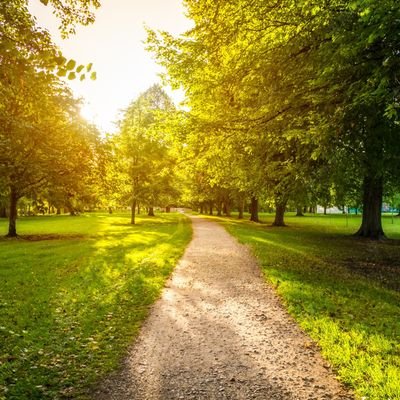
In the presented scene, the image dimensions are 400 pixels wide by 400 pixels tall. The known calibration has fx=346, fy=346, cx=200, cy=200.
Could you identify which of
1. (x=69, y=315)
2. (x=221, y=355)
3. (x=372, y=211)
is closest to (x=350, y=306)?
(x=221, y=355)

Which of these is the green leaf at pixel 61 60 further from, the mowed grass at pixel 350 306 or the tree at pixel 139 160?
the tree at pixel 139 160

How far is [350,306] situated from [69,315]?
241 inches

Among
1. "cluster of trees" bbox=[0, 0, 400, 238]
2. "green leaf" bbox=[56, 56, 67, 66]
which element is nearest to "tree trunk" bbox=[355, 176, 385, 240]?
"cluster of trees" bbox=[0, 0, 400, 238]

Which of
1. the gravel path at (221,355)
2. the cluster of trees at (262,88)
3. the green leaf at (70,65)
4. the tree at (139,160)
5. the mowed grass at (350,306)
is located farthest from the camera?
the tree at (139,160)

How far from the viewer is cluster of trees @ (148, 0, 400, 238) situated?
823 cm

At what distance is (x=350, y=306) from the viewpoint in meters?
7.75

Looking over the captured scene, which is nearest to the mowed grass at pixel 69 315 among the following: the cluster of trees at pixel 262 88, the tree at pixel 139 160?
Answer: the cluster of trees at pixel 262 88

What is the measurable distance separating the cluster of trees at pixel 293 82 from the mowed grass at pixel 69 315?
529 centimetres

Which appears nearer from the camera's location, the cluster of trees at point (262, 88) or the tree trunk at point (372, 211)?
the cluster of trees at point (262, 88)

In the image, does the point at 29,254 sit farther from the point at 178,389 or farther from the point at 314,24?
the point at 314,24

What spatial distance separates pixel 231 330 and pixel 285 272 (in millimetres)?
5318

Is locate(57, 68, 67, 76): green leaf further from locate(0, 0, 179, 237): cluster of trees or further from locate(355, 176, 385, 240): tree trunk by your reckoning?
locate(355, 176, 385, 240): tree trunk

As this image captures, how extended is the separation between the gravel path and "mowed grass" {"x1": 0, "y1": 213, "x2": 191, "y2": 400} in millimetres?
418

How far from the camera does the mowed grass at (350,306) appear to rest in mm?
4676
